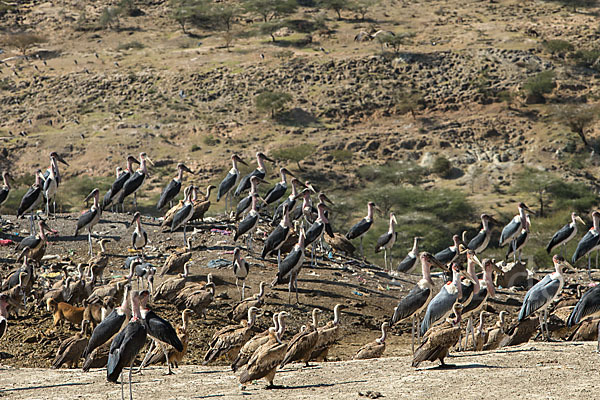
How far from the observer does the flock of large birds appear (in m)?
12.7

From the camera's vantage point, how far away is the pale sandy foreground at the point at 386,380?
11.5 m

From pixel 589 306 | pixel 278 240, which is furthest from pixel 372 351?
pixel 278 240

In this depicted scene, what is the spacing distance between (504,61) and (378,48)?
11.2 m

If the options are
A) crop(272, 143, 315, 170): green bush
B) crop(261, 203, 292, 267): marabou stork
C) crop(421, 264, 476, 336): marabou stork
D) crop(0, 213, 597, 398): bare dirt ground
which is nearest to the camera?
crop(0, 213, 597, 398): bare dirt ground

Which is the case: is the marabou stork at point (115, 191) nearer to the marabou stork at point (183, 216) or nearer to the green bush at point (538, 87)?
the marabou stork at point (183, 216)

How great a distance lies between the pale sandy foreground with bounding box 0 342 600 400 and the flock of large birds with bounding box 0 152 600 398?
33 cm

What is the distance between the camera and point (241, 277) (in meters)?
19.5

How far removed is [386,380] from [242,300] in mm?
7383

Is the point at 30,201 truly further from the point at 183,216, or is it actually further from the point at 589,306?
the point at 589,306

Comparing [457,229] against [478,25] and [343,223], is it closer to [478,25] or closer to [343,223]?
[343,223]

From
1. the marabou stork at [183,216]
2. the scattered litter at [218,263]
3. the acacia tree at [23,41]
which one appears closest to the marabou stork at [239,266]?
the scattered litter at [218,263]

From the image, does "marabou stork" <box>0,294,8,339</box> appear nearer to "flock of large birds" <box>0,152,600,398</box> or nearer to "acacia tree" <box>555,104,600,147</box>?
"flock of large birds" <box>0,152,600,398</box>

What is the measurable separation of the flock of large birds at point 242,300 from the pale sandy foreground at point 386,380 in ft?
1.09

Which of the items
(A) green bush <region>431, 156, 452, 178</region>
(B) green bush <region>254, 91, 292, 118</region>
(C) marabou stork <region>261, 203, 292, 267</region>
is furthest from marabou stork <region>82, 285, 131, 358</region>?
(B) green bush <region>254, 91, 292, 118</region>
